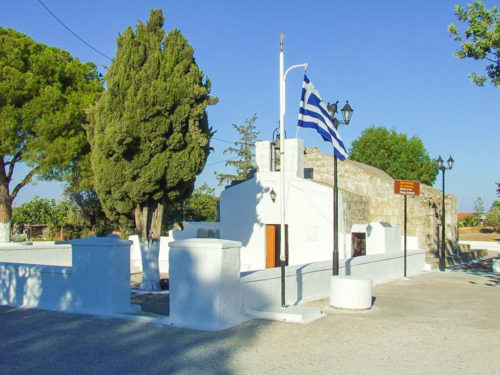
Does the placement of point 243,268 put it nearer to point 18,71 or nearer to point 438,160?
point 438,160

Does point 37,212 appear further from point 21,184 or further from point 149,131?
point 149,131

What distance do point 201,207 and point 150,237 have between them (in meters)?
22.4

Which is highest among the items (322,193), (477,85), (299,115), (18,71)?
(18,71)

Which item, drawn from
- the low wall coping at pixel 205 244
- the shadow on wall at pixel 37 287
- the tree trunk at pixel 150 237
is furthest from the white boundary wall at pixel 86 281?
the tree trunk at pixel 150 237

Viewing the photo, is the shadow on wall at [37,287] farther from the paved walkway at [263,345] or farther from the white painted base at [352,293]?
the white painted base at [352,293]

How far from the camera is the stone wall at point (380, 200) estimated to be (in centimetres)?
2378

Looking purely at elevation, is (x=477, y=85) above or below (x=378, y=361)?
above

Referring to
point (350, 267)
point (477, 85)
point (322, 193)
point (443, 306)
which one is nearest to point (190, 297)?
point (443, 306)

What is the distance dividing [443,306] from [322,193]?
8992 millimetres

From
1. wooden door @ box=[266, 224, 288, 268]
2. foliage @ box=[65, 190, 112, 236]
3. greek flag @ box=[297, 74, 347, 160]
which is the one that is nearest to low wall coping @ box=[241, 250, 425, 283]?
greek flag @ box=[297, 74, 347, 160]

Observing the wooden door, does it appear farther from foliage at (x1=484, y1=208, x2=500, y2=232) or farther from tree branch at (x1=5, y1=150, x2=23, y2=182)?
foliage at (x1=484, y1=208, x2=500, y2=232)

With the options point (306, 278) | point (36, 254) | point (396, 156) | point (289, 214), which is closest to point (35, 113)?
point (36, 254)

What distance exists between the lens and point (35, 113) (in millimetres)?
19859

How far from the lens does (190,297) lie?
8961 millimetres
